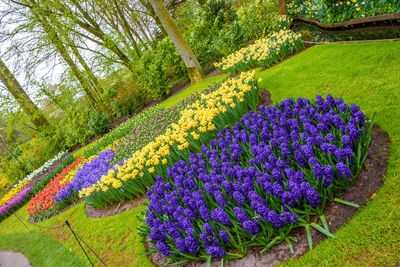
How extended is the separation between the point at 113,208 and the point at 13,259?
3.42 metres

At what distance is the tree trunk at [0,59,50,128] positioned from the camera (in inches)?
734

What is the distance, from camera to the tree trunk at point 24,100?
1864cm

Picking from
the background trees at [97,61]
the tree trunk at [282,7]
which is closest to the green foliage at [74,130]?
the background trees at [97,61]

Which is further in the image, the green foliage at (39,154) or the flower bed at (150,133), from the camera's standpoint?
the green foliage at (39,154)

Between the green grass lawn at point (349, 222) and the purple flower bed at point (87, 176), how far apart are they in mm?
521

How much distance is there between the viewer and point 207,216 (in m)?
2.74

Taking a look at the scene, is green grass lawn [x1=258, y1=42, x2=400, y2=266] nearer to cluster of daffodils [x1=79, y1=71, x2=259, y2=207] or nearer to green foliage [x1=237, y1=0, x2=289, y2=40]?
cluster of daffodils [x1=79, y1=71, x2=259, y2=207]

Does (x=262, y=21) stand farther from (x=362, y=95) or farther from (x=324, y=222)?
(x=324, y=222)

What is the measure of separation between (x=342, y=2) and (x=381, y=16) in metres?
2.02

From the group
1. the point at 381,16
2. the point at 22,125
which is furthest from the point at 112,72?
the point at 381,16

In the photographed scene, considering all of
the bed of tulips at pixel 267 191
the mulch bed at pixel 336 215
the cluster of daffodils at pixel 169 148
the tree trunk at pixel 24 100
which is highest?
the tree trunk at pixel 24 100

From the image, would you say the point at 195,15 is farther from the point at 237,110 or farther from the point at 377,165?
the point at 377,165

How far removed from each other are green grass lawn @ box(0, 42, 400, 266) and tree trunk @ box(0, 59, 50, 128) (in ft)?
41.8

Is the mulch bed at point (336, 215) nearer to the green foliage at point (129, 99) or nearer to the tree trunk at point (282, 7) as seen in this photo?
the tree trunk at point (282, 7)
